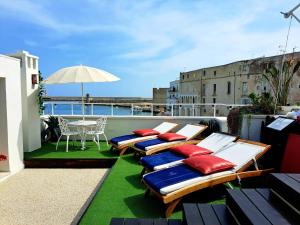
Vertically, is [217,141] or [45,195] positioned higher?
[217,141]

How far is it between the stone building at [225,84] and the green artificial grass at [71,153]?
1474 cm

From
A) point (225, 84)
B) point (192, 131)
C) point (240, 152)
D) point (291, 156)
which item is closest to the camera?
point (291, 156)

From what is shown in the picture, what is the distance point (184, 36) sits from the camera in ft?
33.6

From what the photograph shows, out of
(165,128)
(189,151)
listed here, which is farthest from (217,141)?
Result: (165,128)

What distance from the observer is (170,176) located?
143 inches

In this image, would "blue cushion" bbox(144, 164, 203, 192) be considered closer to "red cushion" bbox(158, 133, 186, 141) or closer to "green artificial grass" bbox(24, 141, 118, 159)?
"red cushion" bbox(158, 133, 186, 141)

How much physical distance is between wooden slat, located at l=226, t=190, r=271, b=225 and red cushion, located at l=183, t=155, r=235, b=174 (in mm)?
804

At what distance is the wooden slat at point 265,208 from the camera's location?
209 cm

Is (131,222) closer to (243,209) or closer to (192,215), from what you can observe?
(192,215)

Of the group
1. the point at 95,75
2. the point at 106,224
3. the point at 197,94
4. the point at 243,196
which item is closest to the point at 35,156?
the point at 95,75

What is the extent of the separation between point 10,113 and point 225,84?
2967 cm

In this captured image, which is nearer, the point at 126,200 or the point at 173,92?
the point at 126,200

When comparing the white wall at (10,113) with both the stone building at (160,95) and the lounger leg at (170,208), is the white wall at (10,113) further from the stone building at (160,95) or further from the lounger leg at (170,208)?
the stone building at (160,95)

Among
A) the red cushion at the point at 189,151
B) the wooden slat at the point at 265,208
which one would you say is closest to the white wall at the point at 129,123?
the red cushion at the point at 189,151
